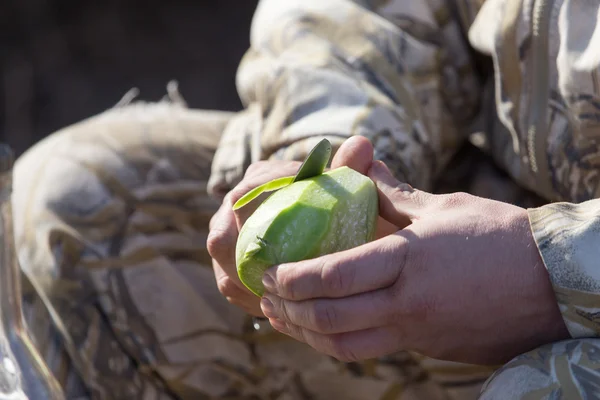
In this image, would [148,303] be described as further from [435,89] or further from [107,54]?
[107,54]

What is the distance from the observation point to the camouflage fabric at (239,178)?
758 mm

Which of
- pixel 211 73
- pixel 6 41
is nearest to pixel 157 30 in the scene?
pixel 211 73

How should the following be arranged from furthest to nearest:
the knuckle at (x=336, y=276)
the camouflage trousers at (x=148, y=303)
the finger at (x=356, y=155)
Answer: the camouflage trousers at (x=148, y=303) < the finger at (x=356, y=155) < the knuckle at (x=336, y=276)

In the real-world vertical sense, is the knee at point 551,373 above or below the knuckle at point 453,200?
below

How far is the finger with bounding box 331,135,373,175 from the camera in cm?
60

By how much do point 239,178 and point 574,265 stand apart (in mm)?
Result: 330

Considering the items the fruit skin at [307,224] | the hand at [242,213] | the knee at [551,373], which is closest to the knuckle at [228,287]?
the hand at [242,213]

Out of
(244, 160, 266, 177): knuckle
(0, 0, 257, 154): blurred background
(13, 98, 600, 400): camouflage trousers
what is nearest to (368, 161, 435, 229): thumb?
(244, 160, 266, 177): knuckle

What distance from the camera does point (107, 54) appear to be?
8.79ft

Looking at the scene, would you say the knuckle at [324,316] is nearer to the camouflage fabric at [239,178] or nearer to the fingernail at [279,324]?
the fingernail at [279,324]

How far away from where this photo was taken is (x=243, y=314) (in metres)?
0.87

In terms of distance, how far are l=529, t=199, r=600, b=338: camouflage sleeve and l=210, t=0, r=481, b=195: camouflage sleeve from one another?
0.22 meters

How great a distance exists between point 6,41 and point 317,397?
208 centimetres

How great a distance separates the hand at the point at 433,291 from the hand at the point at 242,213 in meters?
0.06
